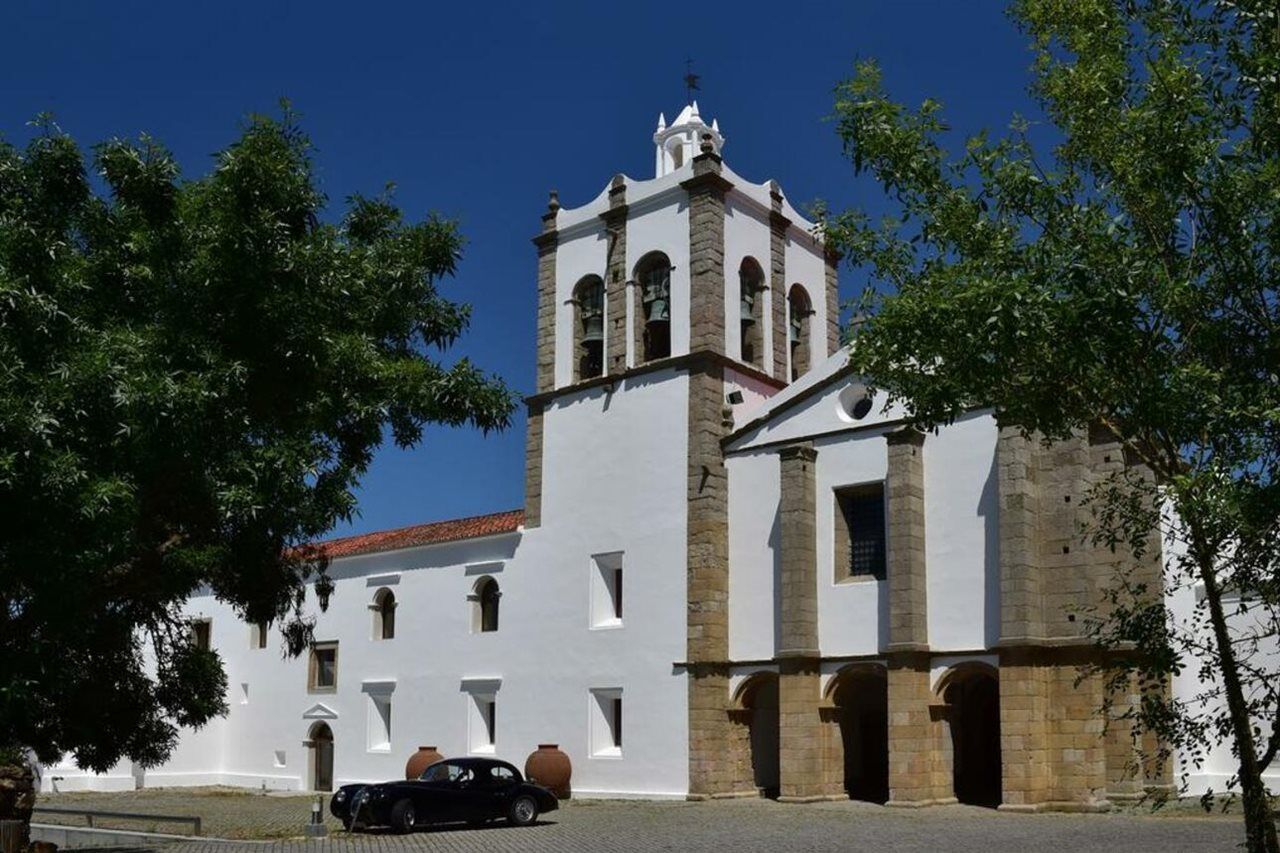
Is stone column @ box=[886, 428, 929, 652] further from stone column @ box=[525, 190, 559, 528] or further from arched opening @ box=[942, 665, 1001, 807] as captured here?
stone column @ box=[525, 190, 559, 528]

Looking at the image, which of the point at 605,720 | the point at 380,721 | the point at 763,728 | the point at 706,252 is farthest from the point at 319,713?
the point at 706,252

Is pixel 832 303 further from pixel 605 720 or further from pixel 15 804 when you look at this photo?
pixel 15 804

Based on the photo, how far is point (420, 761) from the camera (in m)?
30.9

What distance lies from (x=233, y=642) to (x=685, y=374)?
16444mm

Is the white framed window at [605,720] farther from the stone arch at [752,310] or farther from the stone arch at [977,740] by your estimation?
the stone arch at [752,310]

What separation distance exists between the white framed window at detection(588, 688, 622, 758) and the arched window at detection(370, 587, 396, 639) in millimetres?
7274

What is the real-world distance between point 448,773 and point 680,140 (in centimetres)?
1604

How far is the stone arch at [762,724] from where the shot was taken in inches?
1071

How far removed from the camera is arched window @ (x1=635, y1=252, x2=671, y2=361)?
29984mm

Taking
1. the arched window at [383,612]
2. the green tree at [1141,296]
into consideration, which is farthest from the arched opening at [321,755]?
Answer: the green tree at [1141,296]

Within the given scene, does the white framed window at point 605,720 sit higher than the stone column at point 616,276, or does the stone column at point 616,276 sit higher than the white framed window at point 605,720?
the stone column at point 616,276

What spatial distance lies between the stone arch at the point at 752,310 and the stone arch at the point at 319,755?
47.0ft

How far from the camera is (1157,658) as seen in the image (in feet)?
32.5

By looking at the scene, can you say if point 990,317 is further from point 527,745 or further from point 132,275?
point 527,745
